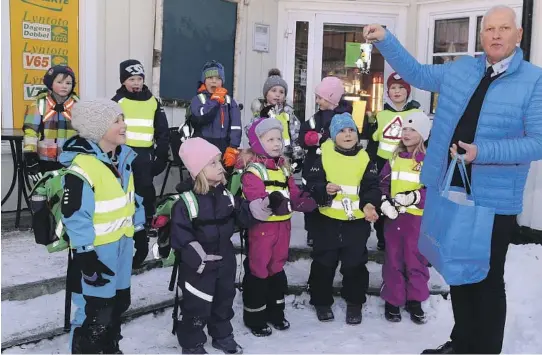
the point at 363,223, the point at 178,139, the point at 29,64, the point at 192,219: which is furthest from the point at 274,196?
the point at 29,64

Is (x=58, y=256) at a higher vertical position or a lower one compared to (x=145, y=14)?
lower

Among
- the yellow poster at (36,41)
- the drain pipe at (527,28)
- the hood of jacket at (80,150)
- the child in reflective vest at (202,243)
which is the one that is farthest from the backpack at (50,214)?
the drain pipe at (527,28)

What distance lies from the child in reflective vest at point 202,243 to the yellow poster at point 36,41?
265 centimetres

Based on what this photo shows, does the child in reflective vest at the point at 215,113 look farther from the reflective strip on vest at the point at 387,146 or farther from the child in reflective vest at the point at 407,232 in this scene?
the child in reflective vest at the point at 407,232

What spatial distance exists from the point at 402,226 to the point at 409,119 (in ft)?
2.70

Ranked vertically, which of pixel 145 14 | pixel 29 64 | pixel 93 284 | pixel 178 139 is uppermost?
pixel 145 14

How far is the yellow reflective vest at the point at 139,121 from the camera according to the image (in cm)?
477

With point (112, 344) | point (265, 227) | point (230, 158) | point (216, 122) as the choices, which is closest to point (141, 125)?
point (216, 122)

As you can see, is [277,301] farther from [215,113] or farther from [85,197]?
[215,113]

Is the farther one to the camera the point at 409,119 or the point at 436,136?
the point at 409,119

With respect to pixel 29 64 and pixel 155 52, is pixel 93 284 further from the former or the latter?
pixel 155 52

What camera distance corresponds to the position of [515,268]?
15.1ft

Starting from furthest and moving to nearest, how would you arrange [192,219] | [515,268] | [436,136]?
[515,268] → [192,219] → [436,136]

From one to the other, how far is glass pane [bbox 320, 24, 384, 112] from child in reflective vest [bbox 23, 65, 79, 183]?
388 cm
